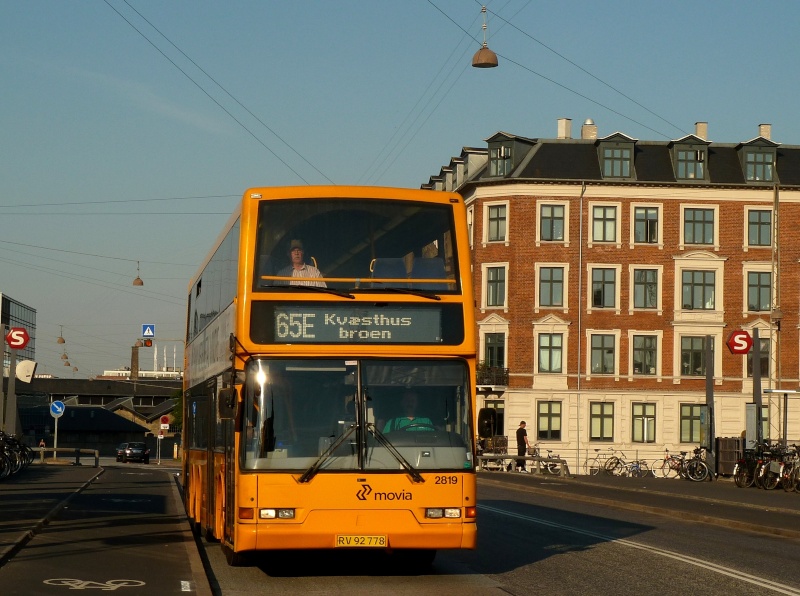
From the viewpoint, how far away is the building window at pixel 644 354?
204 ft

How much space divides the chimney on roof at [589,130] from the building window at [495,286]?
31.3 ft

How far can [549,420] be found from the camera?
61.6m

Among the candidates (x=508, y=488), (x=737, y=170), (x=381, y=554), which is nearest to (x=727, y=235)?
(x=737, y=170)

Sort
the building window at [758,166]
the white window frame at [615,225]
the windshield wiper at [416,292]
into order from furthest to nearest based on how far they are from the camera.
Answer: the building window at [758,166] < the white window frame at [615,225] < the windshield wiper at [416,292]

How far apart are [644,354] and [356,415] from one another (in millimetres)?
51167

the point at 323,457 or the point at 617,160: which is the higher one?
A: the point at 617,160

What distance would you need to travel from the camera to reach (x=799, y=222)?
6328 centimetres

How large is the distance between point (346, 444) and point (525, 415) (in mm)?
49561

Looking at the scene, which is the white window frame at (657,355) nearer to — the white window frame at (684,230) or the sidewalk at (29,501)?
the white window frame at (684,230)

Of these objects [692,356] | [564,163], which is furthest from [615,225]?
[692,356]

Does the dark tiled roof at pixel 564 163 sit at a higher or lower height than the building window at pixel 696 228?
higher

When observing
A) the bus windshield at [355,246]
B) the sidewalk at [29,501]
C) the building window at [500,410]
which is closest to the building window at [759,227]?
the building window at [500,410]

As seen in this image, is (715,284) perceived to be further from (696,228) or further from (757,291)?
(696,228)

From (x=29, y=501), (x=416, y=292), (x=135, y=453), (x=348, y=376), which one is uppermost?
(x=416, y=292)
